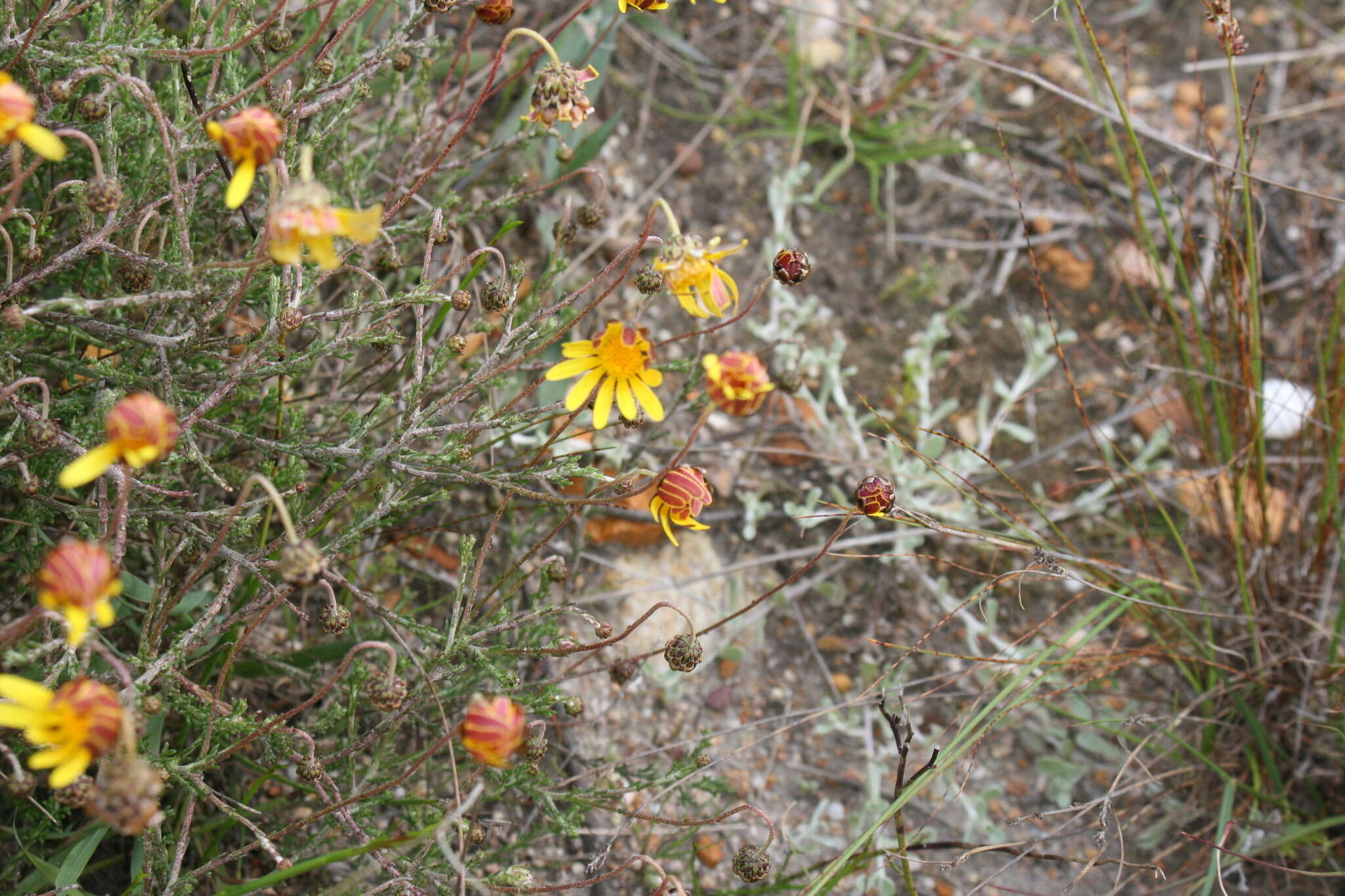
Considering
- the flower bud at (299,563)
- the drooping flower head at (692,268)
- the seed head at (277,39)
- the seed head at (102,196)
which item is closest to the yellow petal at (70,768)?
the flower bud at (299,563)

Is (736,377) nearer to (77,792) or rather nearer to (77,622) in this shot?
(77,622)

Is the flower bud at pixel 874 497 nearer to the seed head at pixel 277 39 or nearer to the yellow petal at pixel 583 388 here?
the yellow petal at pixel 583 388

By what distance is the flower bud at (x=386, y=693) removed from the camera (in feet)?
5.02

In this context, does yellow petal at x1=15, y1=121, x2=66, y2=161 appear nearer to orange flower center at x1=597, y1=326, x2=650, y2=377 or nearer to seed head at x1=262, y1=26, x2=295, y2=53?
seed head at x1=262, y1=26, x2=295, y2=53

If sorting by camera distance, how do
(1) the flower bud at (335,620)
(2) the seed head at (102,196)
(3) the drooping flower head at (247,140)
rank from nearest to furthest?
(3) the drooping flower head at (247,140) → (2) the seed head at (102,196) → (1) the flower bud at (335,620)

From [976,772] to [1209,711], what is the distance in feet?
1.79

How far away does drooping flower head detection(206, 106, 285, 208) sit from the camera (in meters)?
1.38

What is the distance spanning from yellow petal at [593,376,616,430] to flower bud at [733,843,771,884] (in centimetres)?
78

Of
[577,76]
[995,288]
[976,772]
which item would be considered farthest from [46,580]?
[995,288]

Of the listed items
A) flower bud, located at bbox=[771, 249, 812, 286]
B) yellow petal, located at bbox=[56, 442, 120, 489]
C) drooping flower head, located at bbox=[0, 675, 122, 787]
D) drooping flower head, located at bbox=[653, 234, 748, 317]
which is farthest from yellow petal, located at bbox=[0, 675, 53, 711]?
flower bud, located at bbox=[771, 249, 812, 286]

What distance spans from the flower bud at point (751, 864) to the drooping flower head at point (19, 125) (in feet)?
4.77

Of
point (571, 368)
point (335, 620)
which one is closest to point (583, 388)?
point (571, 368)

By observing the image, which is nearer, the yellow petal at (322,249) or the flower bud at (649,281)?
the yellow petal at (322,249)

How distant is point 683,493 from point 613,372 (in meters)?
0.29
